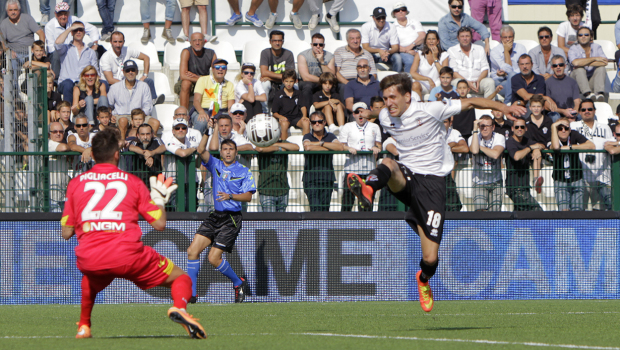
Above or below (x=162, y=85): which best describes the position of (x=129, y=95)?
below

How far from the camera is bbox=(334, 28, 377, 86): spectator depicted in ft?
51.1

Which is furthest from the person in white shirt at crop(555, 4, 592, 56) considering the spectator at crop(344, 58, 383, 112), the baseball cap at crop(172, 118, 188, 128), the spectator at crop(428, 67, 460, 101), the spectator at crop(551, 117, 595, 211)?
the baseball cap at crop(172, 118, 188, 128)

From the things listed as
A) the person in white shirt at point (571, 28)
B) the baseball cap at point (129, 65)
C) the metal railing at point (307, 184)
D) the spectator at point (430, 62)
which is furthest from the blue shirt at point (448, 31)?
the baseball cap at point (129, 65)

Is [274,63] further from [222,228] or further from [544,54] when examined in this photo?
[544,54]

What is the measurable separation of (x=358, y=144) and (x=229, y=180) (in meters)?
2.33

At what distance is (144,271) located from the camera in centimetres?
616

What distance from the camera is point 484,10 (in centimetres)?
1844

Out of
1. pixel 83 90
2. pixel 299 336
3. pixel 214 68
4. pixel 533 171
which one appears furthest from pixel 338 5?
pixel 299 336

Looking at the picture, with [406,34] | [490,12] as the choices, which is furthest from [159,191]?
[490,12]

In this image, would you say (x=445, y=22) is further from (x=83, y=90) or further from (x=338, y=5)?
(x=83, y=90)

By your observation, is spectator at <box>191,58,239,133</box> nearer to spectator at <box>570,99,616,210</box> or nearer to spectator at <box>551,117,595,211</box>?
spectator at <box>551,117,595,211</box>

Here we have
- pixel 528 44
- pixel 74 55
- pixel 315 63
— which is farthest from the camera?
pixel 528 44

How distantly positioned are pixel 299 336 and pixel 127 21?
13.6 metres

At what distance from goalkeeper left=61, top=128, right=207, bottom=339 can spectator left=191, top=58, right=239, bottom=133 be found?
8354 mm
